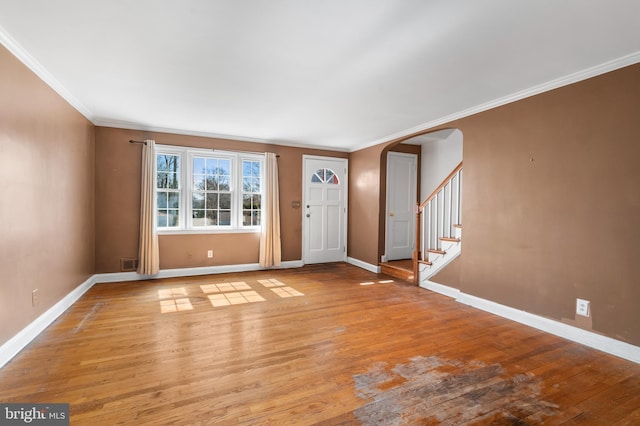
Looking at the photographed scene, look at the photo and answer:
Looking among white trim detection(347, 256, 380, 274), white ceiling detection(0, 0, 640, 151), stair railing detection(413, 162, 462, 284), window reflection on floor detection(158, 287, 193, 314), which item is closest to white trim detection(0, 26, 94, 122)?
white ceiling detection(0, 0, 640, 151)

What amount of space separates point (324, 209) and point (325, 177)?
694 mm

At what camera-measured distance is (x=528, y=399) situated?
2.01 meters

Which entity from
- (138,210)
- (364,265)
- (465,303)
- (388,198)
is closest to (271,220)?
(364,265)

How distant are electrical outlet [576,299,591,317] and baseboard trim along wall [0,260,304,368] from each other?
4429 mm

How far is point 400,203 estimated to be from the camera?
633 centimetres

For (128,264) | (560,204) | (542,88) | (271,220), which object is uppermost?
(542,88)

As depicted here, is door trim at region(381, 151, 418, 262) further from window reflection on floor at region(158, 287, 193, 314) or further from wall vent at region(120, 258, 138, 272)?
wall vent at region(120, 258, 138, 272)

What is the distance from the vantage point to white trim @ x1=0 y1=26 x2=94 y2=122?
2353mm

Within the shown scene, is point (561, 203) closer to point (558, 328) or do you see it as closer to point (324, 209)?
point (558, 328)

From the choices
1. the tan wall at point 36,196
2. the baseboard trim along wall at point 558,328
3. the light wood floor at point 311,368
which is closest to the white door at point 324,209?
the light wood floor at point 311,368

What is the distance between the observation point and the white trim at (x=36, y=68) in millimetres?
2353

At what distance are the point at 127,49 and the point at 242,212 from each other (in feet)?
11.6

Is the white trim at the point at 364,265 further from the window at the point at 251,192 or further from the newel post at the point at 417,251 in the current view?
the window at the point at 251,192

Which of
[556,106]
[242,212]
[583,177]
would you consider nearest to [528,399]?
[583,177]
